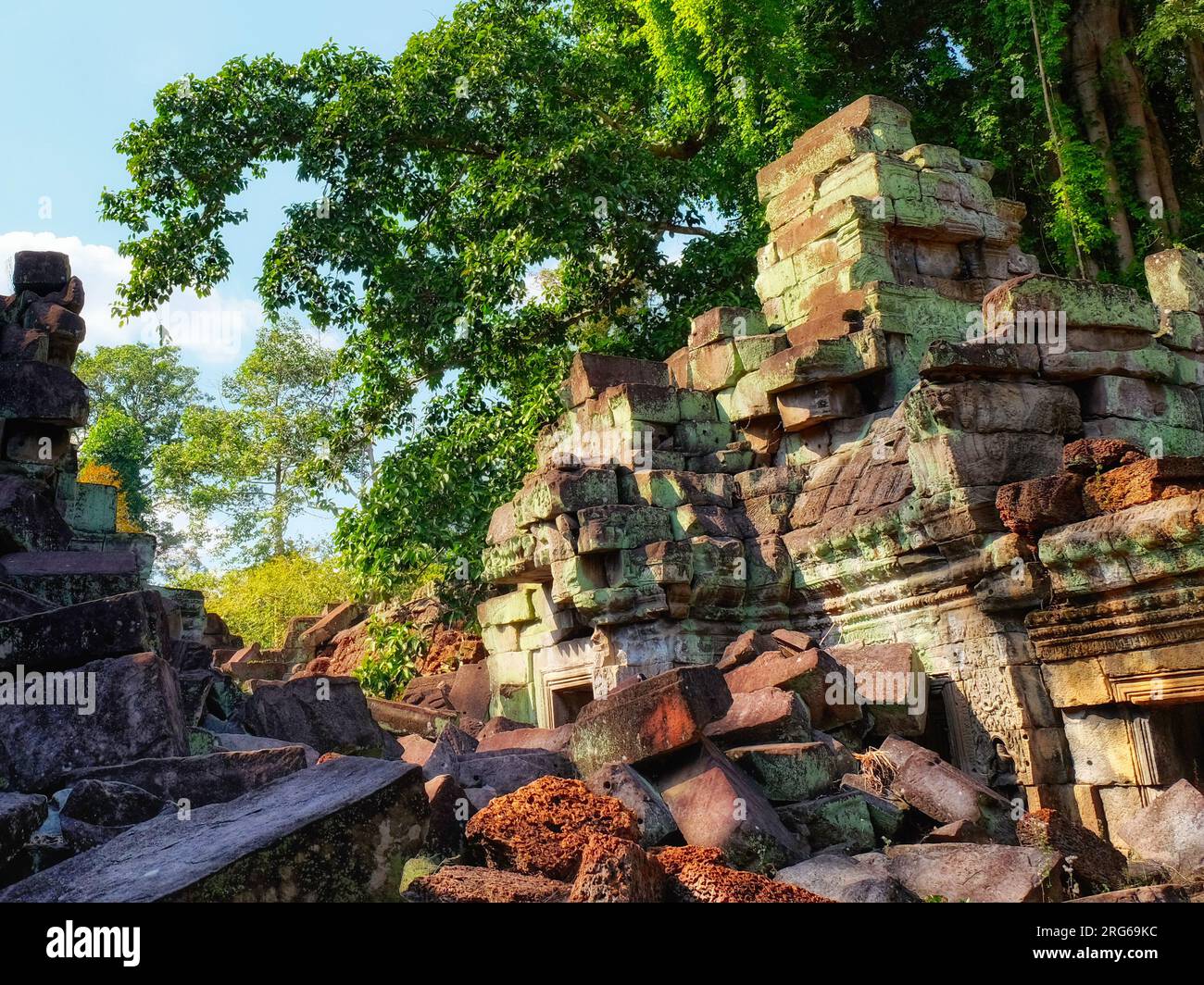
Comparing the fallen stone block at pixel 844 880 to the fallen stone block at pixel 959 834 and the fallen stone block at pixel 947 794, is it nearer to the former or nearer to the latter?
the fallen stone block at pixel 959 834

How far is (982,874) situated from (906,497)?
3.15 m

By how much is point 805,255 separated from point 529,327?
15.3 ft

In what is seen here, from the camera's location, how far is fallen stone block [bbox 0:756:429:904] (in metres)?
3.20

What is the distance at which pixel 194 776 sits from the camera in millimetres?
4438

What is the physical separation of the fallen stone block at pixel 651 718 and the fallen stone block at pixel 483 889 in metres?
1.16

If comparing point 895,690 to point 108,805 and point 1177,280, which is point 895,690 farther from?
point 1177,280

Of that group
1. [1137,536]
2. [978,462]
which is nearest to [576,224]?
[978,462]

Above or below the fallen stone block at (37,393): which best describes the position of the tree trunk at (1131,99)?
above

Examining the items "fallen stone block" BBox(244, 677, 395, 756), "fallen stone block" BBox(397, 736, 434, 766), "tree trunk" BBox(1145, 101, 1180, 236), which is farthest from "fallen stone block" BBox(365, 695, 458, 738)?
"tree trunk" BBox(1145, 101, 1180, 236)

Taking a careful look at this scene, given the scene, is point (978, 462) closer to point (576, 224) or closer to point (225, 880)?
point (225, 880)

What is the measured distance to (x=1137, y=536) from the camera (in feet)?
16.9

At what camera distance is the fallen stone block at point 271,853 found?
3201 millimetres

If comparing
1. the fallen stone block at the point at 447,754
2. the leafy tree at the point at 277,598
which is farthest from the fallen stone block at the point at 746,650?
the leafy tree at the point at 277,598

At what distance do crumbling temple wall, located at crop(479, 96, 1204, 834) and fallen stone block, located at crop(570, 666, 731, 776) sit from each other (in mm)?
1269
